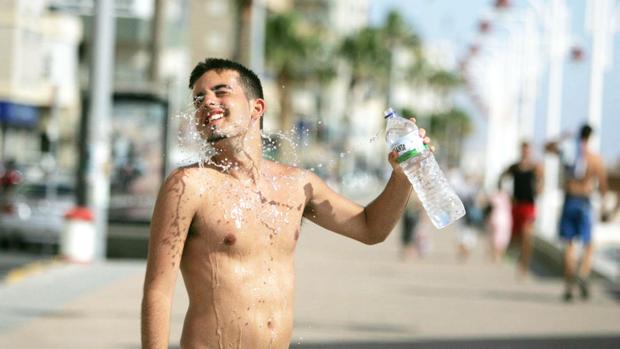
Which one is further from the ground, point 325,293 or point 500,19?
point 500,19

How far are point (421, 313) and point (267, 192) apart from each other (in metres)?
10.2

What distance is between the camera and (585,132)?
595 inches

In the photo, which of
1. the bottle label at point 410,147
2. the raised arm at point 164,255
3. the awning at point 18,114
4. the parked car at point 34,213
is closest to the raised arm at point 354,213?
the bottle label at point 410,147

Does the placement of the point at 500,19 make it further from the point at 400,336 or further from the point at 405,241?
the point at 400,336

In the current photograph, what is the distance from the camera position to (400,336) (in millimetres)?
12141

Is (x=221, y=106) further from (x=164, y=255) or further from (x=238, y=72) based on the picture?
(x=164, y=255)

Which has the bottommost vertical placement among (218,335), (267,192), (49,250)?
(49,250)

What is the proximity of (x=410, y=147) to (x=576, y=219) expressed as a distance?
11.2 meters

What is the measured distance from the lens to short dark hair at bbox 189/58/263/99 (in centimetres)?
434

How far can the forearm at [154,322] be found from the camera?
409cm

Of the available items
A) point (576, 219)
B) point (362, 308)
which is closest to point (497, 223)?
point (576, 219)

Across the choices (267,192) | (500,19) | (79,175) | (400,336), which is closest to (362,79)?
(500,19)

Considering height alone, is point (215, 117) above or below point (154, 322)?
above

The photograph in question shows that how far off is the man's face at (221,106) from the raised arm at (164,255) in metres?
0.19
